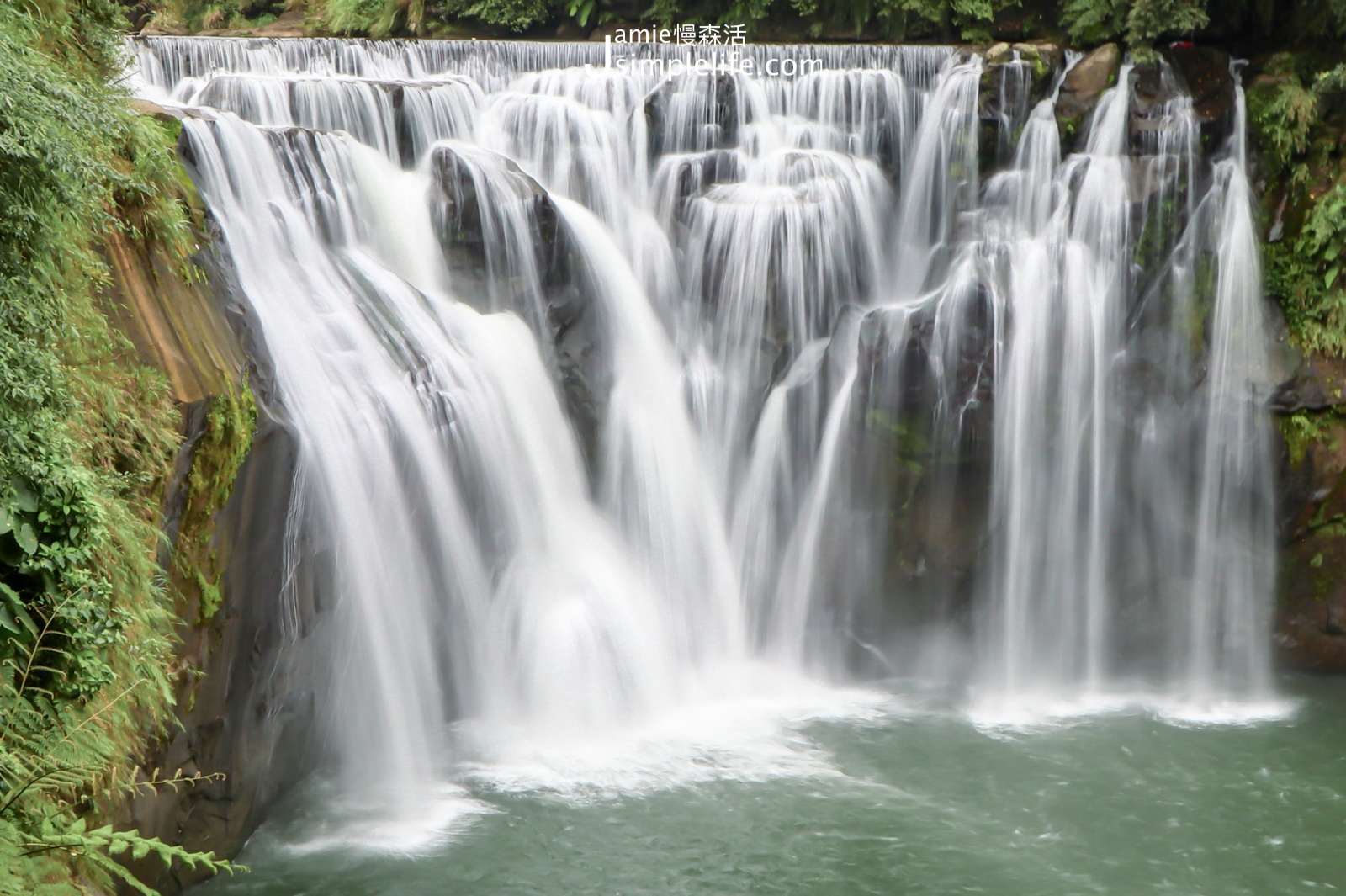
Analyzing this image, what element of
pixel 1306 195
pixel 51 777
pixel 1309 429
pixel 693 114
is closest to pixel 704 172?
pixel 693 114

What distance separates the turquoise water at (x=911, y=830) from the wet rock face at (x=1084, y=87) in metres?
6.45

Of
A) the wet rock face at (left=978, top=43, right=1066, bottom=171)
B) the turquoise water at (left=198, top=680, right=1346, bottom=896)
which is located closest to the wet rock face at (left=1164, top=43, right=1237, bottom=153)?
the wet rock face at (left=978, top=43, right=1066, bottom=171)

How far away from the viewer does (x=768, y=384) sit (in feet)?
37.8

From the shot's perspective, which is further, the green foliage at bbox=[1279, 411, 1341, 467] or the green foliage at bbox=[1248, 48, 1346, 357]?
the green foliage at bbox=[1248, 48, 1346, 357]

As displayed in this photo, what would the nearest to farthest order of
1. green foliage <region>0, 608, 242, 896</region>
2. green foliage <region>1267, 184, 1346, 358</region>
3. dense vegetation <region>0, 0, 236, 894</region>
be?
1. green foliage <region>0, 608, 242, 896</region>
2. dense vegetation <region>0, 0, 236, 894</region>
3. green foliage <region>1267, 184, 1346, 358</region>

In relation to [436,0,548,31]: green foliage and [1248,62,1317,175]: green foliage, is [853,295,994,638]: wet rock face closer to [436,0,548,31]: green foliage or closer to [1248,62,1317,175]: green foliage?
[1248,62,1317,175]: green foliage

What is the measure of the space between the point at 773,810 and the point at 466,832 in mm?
2153

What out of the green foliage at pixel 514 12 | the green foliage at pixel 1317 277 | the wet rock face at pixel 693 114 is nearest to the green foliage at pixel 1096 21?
the green foliage at pixel 1317 277

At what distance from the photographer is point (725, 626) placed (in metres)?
10.9

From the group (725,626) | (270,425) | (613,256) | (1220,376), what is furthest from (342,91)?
(1220,376)

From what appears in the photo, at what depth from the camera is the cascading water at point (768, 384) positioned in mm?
9344

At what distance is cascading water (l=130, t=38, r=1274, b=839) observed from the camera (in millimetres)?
9344

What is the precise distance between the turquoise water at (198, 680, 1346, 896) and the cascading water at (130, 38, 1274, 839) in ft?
2.11

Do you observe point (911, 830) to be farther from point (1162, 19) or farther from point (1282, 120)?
point (1162, 19)
